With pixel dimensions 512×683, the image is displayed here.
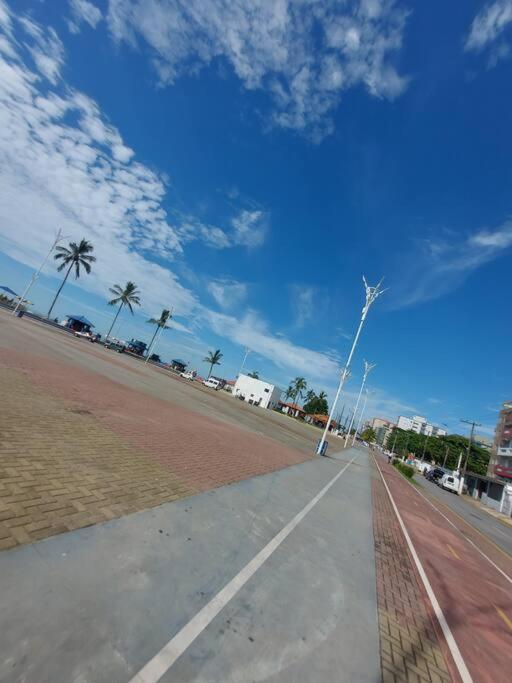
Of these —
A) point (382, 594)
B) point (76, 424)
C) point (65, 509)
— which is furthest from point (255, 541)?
point (76, 424)

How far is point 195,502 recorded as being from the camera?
5785 millimetres

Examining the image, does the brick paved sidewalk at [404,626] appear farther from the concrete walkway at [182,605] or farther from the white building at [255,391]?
the white building at [255,391]

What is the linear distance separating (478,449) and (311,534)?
94183mm

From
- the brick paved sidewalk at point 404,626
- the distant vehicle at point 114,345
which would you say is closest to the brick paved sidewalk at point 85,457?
the brick paved sidewalk at point 404,626

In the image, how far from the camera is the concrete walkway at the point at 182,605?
2.40 m

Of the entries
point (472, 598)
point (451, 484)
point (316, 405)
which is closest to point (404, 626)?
point (472, 598)

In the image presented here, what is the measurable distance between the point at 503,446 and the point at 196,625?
2182 inches

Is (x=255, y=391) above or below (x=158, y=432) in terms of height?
above

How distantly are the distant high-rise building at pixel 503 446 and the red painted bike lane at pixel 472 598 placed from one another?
39.4 m

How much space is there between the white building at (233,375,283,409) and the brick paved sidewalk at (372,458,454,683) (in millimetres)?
69078

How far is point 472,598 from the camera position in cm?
639

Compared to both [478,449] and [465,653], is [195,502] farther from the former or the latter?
[478,449]

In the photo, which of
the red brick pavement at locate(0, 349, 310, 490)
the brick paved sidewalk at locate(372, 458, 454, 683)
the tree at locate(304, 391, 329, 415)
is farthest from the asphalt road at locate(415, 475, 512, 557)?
the tree at locate(304, 391, 329, 415)

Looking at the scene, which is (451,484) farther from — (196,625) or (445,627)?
(196,625)
